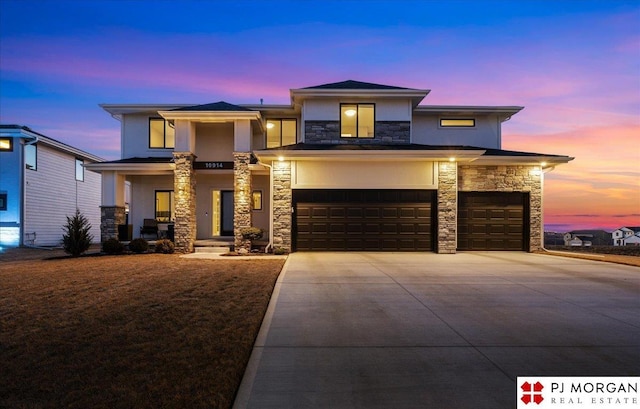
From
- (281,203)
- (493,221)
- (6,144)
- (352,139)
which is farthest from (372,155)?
(6,144)

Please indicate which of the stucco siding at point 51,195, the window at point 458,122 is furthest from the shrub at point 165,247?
the window at point 458,122

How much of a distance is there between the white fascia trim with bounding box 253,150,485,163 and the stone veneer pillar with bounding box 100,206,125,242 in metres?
7.52

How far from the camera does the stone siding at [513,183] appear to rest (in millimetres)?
14516

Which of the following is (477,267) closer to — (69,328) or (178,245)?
(69,328)

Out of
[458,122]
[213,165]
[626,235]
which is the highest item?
[458,122]

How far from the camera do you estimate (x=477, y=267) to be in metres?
10.3

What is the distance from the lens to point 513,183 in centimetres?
1464

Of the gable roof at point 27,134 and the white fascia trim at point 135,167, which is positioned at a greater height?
the gable roof at point 27,134

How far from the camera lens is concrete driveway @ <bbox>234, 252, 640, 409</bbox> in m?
3.08

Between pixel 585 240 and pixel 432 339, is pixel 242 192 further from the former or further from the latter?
pixel 585 240

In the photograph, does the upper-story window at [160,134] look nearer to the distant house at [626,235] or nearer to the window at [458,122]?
the window at [458,122]

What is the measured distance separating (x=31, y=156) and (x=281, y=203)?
1574 cm

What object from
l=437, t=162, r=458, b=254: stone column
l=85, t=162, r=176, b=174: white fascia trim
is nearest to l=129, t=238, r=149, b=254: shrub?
l=85, t=162, r=176, b=174: white fascia trim

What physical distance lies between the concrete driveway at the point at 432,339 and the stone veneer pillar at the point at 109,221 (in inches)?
442
